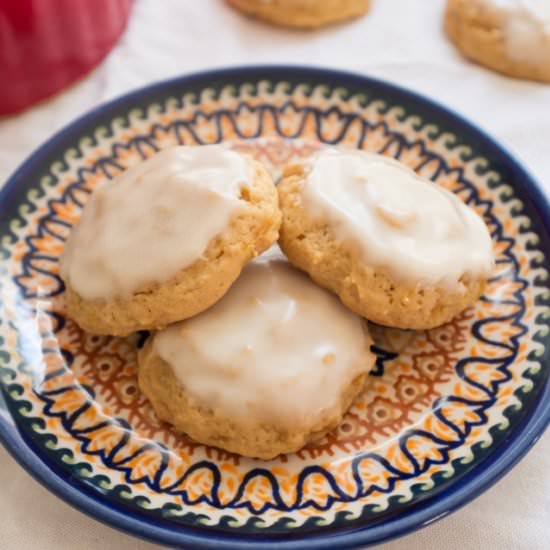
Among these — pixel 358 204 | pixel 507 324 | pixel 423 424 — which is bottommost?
pixel 423 424

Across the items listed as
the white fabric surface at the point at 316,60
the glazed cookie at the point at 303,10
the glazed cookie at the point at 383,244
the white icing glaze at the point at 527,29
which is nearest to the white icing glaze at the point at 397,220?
the glazed cookie at the point at 383,244

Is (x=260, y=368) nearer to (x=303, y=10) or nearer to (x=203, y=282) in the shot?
(x=203, y=282)

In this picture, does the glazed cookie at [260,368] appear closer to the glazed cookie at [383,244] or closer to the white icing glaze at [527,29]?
the glazed cookie at [383,244]

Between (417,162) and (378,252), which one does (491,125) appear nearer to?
(417,162)

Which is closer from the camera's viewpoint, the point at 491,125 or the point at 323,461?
the point at 323,461

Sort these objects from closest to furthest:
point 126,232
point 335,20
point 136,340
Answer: point 126,232 < point 136,340 < point 335,20

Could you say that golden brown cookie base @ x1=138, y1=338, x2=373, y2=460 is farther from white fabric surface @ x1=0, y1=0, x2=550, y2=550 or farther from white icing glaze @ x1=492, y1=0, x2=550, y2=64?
white icing glaze @ x1=492, y1=0, x2=550, y2=64

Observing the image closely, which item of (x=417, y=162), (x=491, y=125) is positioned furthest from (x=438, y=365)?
(x=491, y=125)

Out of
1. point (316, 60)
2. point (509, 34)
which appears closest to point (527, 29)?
point (509, 34)
